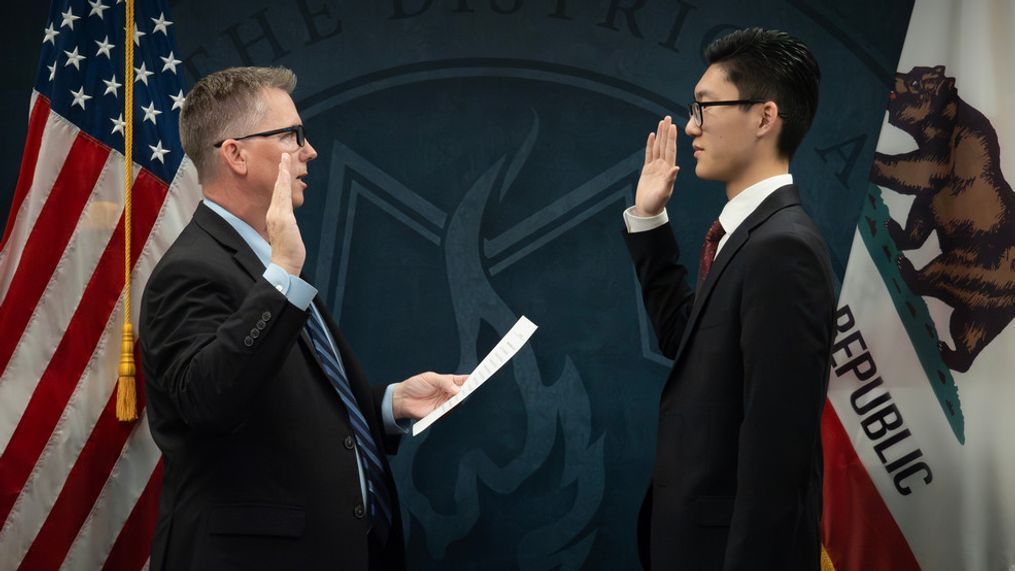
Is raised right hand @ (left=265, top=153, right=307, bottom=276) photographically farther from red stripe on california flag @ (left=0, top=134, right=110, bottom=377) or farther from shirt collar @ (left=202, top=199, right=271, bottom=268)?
red stripe on california flag @ (left=0, top=134, right=110, bottom=377)

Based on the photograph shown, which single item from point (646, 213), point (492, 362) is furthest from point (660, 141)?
point (492, 362)

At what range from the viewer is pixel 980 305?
273cm

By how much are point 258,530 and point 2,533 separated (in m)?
0.97

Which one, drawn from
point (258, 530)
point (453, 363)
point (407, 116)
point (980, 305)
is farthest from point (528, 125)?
point (258, 530)

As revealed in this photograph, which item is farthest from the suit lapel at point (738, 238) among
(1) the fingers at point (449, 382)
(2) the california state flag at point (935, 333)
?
(2) the california state flag at point (935, 333)

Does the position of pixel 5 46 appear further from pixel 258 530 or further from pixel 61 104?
pixel 258 530

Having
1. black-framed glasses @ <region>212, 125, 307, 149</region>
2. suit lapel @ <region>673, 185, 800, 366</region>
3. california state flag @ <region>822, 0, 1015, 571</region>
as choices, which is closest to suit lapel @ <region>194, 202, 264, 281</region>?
black-framed glasses @ <region>212, 125, 307, 149</region>

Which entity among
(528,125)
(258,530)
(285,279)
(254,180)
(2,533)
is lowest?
(2,533)

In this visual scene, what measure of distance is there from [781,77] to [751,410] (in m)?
0.71

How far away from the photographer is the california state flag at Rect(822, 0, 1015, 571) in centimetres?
272

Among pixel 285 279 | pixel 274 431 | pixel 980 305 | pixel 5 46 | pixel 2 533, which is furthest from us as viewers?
pixel 5 46

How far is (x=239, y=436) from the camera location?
194 centimetres

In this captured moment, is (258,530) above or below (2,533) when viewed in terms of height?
above

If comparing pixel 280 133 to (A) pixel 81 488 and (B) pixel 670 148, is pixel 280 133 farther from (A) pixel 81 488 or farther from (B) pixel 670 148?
(A) pixel 81 488
